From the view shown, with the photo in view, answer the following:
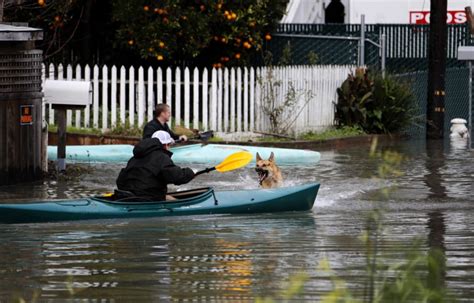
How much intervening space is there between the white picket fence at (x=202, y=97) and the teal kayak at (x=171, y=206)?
27.7 ft

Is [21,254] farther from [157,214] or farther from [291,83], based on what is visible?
[291,83]

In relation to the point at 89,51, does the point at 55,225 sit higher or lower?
lower

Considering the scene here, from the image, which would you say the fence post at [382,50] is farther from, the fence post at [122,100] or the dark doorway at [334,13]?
the dark doorway at [334,13]

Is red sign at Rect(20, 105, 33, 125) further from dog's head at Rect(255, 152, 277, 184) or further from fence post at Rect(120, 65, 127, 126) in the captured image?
fence post at Rect(120, 65, 127, 126)

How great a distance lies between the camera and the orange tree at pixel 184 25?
84.0 feet

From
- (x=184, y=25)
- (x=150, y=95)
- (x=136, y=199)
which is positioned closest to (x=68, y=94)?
(x=136, y=199)

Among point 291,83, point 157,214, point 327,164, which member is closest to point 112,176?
point 327,164

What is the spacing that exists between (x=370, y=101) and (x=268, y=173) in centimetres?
1053

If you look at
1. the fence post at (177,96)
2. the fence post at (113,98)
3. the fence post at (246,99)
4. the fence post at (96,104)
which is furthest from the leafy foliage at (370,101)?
the fence post at (96,104)

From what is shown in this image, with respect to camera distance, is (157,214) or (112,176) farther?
(112,176)

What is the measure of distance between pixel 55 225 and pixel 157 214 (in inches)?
43.1

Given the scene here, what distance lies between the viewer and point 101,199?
13.7 meters

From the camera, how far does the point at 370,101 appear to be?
25.9m

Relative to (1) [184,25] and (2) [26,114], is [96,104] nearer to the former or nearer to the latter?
(1) [184,25]
